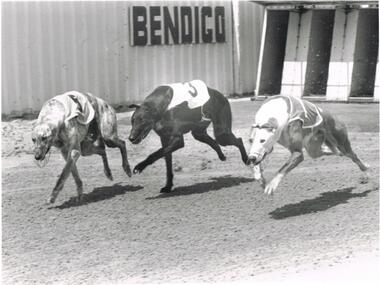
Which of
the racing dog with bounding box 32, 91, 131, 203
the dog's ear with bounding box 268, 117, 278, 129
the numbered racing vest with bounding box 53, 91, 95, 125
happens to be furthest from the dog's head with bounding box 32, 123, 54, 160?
the dog's ear with bounding box 268, 117, 278, 129

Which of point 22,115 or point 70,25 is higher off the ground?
point 70,25

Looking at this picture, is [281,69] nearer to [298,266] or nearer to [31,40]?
[31,40]

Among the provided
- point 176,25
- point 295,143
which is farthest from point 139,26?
point 295,143

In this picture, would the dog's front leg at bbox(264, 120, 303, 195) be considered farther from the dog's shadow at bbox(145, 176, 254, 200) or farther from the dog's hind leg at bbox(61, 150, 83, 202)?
the dog's hind leg at bbox(61, 150, 83, 202)

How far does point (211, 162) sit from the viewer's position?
451 inches

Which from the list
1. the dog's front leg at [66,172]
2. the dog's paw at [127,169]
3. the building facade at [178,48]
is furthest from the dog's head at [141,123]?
the building facade at [178,48]

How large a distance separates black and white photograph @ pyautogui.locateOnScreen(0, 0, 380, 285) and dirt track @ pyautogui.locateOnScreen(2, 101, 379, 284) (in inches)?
0.9

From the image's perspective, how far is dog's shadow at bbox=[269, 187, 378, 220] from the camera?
8648 millimetres

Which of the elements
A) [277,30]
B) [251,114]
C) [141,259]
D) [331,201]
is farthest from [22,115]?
[141,259]

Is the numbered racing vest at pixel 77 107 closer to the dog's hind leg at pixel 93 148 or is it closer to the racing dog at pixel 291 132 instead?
the dog's hind leg at pixel 93 148

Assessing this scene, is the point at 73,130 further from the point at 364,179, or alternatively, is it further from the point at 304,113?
the point at 364,179

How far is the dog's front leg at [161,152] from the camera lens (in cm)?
938

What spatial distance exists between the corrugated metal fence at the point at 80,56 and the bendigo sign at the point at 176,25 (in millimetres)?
113

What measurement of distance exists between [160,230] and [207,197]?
143 centimetres
